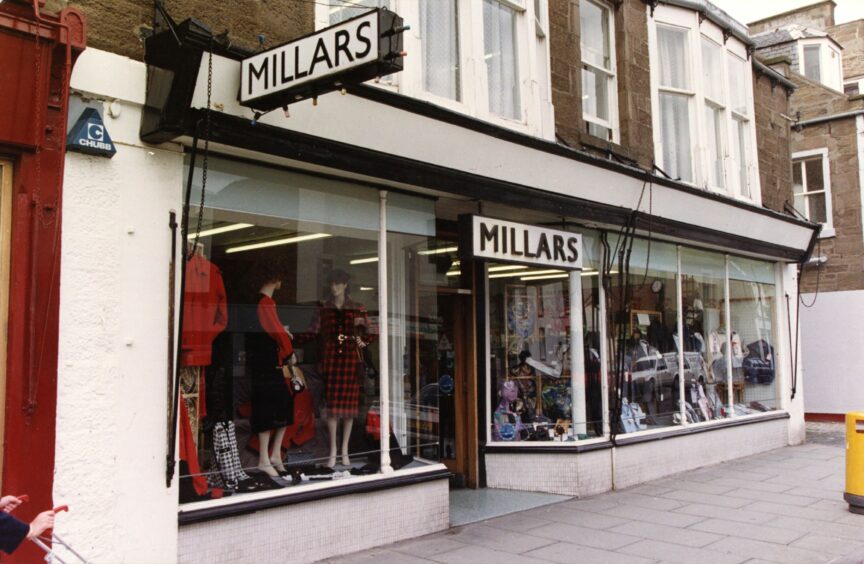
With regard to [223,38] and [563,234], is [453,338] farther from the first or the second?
[223,38]

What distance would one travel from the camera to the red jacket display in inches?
210

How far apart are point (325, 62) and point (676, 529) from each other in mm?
5235

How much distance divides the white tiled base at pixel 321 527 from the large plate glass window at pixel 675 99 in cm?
623

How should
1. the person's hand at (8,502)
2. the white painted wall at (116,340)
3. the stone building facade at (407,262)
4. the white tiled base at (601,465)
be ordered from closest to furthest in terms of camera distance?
the person's hand at (8,502)
the white painted wall at (116,340)
the stone building facade at (407,262)
the white tiled base at (601,465)

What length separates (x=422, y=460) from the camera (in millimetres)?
6848

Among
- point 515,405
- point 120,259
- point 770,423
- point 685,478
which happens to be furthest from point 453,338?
point 770,423

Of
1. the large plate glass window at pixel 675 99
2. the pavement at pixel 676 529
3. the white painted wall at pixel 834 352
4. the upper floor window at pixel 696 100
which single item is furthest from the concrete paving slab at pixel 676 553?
the white painted wall at pixel 834 352

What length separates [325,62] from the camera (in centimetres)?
463

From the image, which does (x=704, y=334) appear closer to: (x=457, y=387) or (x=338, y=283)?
(x=457, y=387)

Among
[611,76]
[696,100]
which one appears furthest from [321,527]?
[696,100]

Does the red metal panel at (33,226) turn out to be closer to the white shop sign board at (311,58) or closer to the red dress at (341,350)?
the white shop sign board at (311,58)

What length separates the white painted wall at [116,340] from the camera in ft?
15.1

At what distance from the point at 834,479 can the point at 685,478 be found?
1.89 metres

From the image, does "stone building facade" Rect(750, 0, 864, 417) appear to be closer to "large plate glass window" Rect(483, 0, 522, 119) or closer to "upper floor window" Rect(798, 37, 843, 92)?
"upper floor window" Rect(798, 37, 843, 92)
